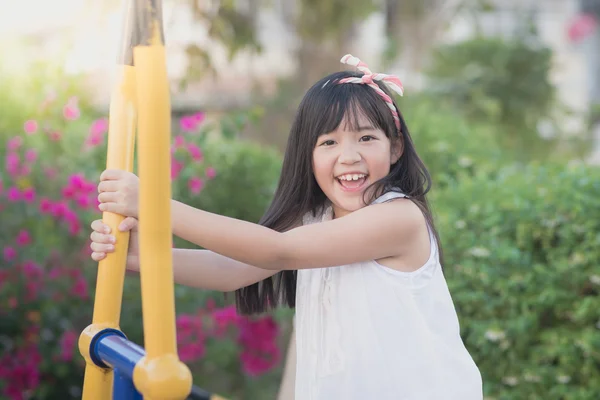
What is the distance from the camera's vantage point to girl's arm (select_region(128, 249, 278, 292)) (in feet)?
6.43

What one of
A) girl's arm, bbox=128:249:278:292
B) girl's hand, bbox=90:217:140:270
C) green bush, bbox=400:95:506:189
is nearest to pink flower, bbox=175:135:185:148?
green bush, bbox=400:95:506:189

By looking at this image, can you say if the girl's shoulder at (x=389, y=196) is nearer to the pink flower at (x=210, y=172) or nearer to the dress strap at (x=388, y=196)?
the dress strap at (x=388, y=196)

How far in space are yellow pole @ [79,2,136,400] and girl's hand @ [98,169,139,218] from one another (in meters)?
0.03

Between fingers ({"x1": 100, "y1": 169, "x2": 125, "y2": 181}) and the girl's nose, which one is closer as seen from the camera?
fingers ({"x1": 100, "y1": 169, "x2": 125, "y2": 181})

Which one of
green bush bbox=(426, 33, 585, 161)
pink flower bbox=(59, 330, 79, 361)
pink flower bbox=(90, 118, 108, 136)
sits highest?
green bush bbox=(426, 33, 585, 161)

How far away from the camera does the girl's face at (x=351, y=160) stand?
190 cm

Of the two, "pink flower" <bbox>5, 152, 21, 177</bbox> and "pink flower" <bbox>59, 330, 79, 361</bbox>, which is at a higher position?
"pink flower" <bbox>5, 152, 21, 177</bbox>

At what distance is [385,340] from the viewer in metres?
1.82

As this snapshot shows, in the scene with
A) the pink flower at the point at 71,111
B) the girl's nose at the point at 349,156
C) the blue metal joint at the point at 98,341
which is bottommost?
the blue metal joint at the point at 98,341

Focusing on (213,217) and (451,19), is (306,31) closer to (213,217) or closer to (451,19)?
(451,19)

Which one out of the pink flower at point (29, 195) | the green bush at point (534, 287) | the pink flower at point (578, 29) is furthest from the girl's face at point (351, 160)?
the pink flower at point (578, 29)

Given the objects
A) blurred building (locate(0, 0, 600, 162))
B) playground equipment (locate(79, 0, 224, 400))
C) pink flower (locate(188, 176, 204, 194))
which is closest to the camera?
playground equipment (locate(79, 0, 224, 400))

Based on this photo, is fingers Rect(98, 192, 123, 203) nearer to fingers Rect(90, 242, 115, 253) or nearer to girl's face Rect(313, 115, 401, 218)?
fingers Rect(90, 242, 115, 253)

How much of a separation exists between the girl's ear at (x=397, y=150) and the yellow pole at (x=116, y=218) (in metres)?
0.64
